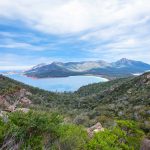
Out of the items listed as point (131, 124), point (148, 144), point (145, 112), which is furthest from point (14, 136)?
point (145, 112)

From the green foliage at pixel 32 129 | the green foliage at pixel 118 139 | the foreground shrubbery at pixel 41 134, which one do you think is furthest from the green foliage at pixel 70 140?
the green foliage at pixel 118 139

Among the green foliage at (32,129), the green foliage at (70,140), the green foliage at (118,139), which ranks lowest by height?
the green foliage at (118,139)

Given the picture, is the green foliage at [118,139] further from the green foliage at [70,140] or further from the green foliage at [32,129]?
the green foliage at [32,129]

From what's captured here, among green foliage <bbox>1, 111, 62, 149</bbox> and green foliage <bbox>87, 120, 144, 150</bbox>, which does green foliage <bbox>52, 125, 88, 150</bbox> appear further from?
green foliage <bbox>87, 120, 144, 150</bbox>

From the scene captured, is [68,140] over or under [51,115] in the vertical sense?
under

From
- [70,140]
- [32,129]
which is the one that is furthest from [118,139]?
[32,129]

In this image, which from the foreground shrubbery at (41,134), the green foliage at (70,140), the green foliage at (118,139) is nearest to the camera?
the foreground shrubbery at (41,134)

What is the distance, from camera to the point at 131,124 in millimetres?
31922

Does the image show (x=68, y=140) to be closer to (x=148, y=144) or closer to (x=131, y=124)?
(x=148, y=144)

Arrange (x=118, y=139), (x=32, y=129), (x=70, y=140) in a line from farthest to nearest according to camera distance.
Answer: (x=118, y=139), (x=70, y=140), (x=32, y=129)

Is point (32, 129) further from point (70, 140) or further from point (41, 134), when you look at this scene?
point (70, 140)

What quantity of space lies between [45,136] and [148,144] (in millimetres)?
13967

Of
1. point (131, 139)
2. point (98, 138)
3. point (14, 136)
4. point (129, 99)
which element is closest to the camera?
point (14, 136)

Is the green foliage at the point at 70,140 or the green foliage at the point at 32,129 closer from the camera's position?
the green foliage at the point at 32,129
